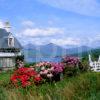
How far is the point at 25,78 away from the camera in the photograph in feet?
56.6

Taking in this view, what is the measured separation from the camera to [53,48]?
132 ft

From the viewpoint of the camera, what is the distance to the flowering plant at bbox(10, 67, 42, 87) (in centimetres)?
1714

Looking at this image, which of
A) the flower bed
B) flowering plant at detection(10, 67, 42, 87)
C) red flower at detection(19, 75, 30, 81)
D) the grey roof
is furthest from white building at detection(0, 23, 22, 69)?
red flower at detection(19, 75, 30, 81)

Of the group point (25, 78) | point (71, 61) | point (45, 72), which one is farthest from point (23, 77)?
point (71, 61)

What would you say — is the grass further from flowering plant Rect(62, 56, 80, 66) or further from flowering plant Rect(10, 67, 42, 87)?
flowering plant Rect(62, 56, 80, 66)

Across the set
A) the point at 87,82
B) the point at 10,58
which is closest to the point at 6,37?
the point at 10,58

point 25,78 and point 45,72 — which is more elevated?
point 45,72

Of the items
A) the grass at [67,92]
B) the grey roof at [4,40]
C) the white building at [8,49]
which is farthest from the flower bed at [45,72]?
the grey roof at [4,40]

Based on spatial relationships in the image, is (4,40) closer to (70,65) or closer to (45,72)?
(70,65)

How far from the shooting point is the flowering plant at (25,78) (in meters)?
17.1

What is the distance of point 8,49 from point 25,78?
169 feet

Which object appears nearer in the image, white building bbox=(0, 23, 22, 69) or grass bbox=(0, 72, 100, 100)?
grass bbox=(0, 72, 100, 100)

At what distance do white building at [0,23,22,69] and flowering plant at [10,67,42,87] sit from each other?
157ft

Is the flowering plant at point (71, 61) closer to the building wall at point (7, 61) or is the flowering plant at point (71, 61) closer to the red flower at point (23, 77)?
the red flower at point (23, 77)
